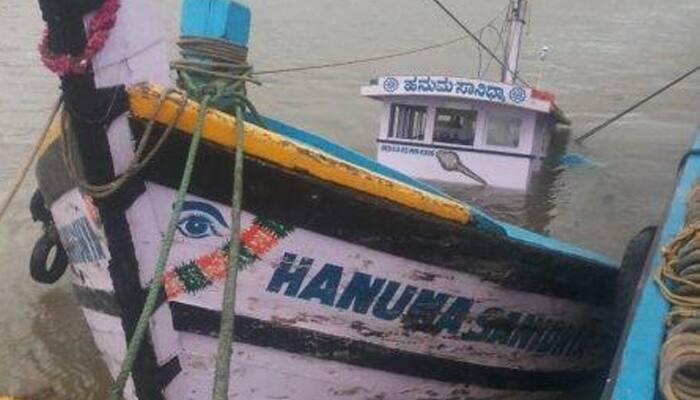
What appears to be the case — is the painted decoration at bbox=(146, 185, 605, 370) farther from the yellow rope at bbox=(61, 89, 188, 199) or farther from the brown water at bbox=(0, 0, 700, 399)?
the brown water at bbox=(0, 0, 700, 399)

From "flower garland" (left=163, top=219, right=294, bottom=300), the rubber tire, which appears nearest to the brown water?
the rubber tire

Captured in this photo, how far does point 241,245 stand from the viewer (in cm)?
358

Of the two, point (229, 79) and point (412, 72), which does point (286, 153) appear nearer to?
point (229, 79)

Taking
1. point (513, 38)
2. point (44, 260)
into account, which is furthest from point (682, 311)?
point (513, 38)

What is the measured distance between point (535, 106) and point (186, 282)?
7.86 m

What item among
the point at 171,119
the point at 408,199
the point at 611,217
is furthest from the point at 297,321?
the point at 611,217

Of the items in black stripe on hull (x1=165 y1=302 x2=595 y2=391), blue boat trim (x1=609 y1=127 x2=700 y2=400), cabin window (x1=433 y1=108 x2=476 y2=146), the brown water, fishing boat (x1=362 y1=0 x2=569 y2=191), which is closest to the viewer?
blue boat trim (x1=609 y1=127 x2=700 y2=400)

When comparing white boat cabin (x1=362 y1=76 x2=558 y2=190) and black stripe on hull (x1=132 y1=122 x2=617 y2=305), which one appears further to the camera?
white boat cabin (x1=362 y1=76 x2=558 y2=190)

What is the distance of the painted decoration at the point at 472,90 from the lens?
405 inches

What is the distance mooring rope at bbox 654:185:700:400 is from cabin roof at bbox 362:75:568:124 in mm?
6436

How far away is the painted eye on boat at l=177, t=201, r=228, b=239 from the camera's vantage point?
11.4 ft

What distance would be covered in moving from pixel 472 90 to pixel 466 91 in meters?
0.08

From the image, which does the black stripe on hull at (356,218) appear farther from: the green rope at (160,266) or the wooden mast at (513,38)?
the wooden mast at (513,38)

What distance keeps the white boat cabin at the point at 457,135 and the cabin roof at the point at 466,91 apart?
0.02 metres
